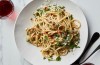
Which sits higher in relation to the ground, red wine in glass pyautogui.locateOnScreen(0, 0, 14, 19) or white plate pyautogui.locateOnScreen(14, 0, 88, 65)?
red wine in glass pyautogui.locateOnScreen(0, 0, 14, 19)

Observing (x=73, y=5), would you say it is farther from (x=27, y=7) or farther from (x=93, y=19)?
(x=27, y=7)

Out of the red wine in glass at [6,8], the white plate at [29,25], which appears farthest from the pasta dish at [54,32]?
the red wine in glass at [6,8]

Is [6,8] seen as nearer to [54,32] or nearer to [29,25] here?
[29,25]

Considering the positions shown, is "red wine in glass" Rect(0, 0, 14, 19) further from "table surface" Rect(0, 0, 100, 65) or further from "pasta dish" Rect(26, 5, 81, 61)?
"pasta dish" Rect(26, 5, 81, 61)

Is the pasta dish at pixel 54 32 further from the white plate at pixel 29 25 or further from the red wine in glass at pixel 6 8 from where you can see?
the red wine in glass at pixel 6 8

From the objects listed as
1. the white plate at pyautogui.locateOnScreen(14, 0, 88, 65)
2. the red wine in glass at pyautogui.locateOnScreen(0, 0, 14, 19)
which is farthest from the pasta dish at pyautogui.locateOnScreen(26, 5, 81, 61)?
the red wine in glass at pyautogui.locateOnScreen(0, 0, 14, 19)

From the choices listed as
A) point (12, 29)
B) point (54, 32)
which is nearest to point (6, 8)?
point (12, 29)
